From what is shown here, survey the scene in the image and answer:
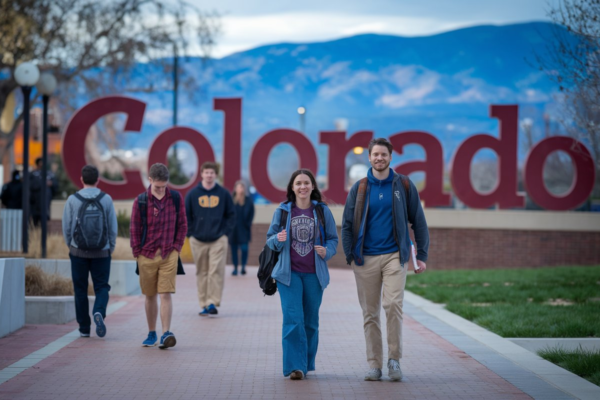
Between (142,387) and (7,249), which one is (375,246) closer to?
(142,387)

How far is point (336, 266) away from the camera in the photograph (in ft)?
90.7

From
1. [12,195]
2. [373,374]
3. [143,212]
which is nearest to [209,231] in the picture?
[143,212]

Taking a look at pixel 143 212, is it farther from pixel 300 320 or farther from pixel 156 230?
pixel 300 320

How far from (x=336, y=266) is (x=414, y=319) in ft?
49.3

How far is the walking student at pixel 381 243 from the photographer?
304 inches

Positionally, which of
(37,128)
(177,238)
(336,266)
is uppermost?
(37,128)

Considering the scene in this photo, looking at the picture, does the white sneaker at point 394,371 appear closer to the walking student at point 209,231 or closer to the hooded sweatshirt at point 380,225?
the hooded sweatshirt at point 380,225

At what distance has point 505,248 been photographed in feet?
88.4

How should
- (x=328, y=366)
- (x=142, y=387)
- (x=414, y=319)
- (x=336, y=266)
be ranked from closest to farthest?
(x=142, y=387) < (x=328, y=366) < (x=414, y=319) < (x=336, y=266)

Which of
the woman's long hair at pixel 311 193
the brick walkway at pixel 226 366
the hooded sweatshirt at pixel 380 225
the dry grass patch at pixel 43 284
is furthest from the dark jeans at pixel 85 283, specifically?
the hooded sweatshirt at pixel 380 225

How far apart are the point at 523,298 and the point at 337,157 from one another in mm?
12669

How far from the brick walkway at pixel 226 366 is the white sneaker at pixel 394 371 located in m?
0.07

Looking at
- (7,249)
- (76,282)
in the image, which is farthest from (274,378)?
(7,249)

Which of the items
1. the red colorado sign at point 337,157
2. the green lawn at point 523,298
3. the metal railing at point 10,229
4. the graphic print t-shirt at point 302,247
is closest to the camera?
the graphic print t-shirt at point 302,247
